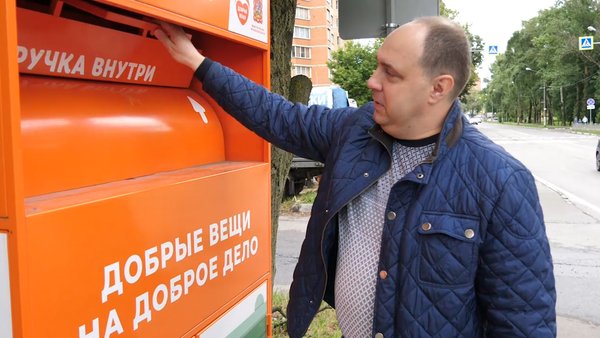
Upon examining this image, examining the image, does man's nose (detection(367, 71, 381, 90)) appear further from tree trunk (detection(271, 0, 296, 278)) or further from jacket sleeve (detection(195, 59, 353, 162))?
tree trunk (detection(271, 0, 296, 278))

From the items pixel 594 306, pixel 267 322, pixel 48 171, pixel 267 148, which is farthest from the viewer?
pixel 594 306

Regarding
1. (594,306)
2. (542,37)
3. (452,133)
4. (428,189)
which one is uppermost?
(542,37)

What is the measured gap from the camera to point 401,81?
4.78 feet

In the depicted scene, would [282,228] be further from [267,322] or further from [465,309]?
[465,309]

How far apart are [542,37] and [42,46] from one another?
56.9 metres

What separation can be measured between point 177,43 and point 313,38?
58050 mm

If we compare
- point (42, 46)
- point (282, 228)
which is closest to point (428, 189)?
point (42, 46)

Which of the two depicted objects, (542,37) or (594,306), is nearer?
(594,306)

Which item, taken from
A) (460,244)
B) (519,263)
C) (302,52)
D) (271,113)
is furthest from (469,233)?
(302,52)

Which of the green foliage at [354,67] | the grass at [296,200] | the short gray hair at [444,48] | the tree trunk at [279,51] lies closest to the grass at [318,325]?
the tree trunk at [279,51]

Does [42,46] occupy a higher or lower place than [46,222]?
higher

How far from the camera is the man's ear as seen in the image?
1.44 meters

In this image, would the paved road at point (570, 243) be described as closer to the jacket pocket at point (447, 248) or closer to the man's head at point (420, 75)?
the jacket pocket at point (447, 248)

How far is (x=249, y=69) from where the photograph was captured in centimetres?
212
